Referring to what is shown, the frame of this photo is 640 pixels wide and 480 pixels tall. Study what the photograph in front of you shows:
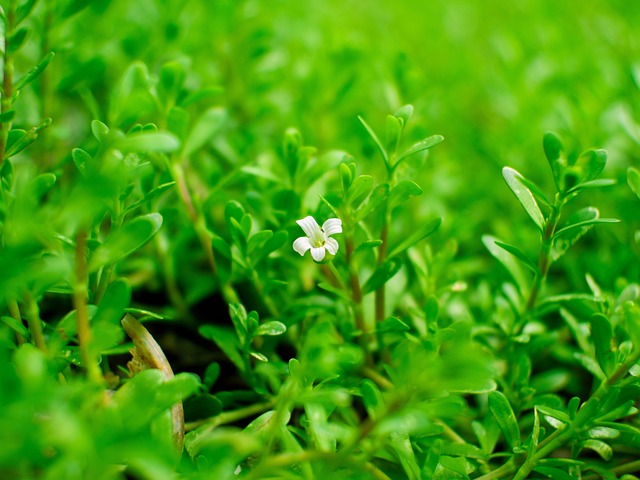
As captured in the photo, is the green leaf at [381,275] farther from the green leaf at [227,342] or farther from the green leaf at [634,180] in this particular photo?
the green leaf at [634,180]

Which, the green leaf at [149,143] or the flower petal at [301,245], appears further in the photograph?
the flower petal at [301,245]

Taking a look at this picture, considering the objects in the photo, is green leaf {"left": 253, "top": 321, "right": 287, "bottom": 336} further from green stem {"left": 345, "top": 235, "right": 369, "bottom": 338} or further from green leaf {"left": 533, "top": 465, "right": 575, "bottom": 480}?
green leaf {"left": 533, "top": 465, "right": 575, "bottom": 480}

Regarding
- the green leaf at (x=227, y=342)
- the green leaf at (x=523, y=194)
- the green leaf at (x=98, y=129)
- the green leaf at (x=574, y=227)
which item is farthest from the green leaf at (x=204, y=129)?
the green leaf at (x=574, y=227)

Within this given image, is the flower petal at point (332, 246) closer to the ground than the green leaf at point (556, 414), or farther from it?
farther from it

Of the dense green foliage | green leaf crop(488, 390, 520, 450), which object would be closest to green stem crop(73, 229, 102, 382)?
the dense green foliage

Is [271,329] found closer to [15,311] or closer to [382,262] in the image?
[382,262]
